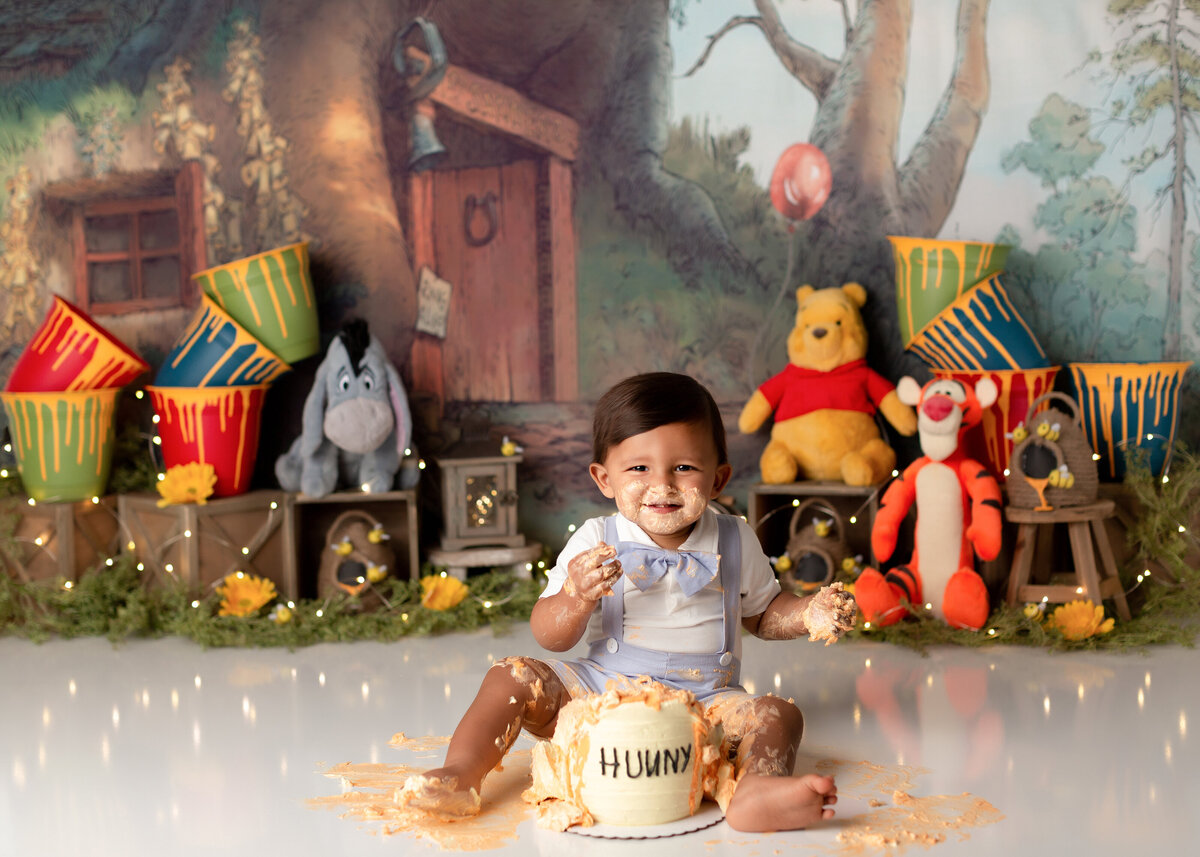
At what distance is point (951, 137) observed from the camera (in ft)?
12.9

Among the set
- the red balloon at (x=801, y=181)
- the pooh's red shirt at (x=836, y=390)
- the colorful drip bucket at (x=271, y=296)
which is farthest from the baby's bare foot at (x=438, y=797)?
the red balloon at (x=801, y=181)

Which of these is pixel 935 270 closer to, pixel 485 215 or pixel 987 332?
pixel 987 332

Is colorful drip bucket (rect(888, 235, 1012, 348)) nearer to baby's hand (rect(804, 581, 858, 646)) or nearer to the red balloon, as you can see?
the red balloon

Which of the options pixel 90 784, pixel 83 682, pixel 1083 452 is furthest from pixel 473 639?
pixel 1083 452

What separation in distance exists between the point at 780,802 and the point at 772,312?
2.44 metres

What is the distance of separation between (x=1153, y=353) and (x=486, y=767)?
2776 millimetres

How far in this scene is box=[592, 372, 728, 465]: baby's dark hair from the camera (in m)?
2.19

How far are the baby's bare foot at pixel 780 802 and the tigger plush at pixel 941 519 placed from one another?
1495mm

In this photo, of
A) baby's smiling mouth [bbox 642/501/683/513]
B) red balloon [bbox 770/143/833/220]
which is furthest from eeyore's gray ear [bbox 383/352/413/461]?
baby's smiling mouth [bbox 642/501/683/513]

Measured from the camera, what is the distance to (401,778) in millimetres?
2320

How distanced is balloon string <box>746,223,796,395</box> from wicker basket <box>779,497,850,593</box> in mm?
567

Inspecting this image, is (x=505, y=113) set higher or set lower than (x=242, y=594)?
higher

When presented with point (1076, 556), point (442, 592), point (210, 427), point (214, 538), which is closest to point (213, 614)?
point (214, 538)

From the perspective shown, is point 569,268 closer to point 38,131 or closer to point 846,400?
point 846,400
